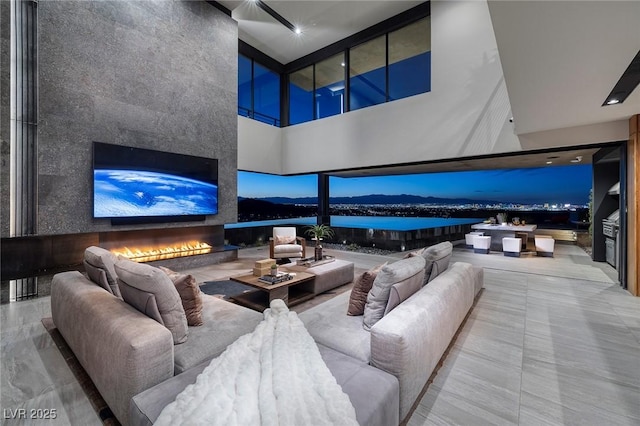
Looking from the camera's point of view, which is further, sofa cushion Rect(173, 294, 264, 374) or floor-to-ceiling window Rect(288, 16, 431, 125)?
floor-to-ceiling window Rect(288, 16, 431, 125)

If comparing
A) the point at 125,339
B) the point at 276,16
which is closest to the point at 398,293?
the point at 125,339

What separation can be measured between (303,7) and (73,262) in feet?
20.9

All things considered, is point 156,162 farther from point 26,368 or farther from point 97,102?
point 26,368

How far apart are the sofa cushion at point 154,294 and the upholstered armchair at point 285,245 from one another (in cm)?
360

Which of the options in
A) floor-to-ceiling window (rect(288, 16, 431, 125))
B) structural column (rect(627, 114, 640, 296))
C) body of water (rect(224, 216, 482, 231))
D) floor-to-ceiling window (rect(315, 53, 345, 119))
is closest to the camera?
structural column (rect(627, 114, 640, 296))

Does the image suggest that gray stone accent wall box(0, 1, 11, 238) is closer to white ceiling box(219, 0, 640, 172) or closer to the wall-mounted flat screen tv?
the wall-mounted flat screen tv

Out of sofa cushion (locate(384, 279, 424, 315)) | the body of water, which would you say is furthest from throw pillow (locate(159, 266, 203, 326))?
the body of water

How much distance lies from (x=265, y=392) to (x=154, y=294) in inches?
38.8

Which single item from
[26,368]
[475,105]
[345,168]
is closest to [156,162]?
[26,368]

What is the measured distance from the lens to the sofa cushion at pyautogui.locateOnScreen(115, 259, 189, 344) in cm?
172

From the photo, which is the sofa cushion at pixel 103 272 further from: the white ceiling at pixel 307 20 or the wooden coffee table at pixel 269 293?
the white ceiling at pixel 307 20

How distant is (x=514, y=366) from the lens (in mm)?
2170

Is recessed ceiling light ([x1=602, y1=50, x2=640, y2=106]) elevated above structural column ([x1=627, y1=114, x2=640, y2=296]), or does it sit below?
above

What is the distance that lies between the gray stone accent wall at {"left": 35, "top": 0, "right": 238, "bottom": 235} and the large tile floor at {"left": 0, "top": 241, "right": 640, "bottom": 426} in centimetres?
183
